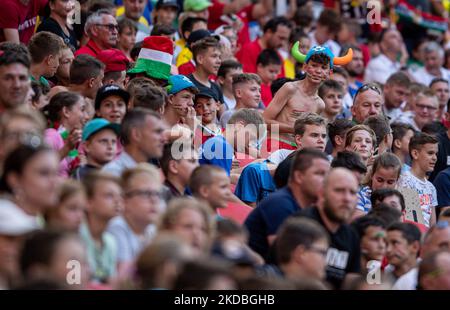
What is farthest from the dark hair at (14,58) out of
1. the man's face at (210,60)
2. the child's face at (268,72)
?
the child's face at (268,72)

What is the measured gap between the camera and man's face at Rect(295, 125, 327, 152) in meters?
11.0

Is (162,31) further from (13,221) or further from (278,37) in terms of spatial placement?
(13,221)

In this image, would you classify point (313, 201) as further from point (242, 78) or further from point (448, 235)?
point (242, 78)

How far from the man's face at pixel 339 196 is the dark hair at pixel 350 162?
1651 millimetres

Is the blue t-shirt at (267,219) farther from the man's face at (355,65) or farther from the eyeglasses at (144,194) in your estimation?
the man's face at (355,65)

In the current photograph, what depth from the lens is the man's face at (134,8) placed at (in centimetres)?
1471

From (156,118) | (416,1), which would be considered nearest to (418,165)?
(156,118)

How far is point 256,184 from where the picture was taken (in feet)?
34.5

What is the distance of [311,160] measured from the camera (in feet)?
28.9

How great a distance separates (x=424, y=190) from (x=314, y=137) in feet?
5.33

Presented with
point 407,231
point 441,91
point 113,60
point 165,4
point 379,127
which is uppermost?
point 165,4

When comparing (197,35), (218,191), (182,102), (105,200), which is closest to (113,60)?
(182,102)

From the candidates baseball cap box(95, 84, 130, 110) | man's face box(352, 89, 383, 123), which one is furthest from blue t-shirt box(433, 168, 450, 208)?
baseball cap box(95, 84, 130, 110)

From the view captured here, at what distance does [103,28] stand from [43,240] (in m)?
6.33
